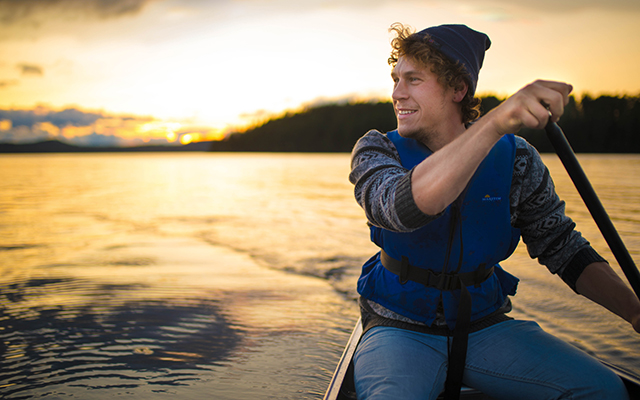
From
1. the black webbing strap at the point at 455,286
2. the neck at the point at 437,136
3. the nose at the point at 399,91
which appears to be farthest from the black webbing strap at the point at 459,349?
the nose at the point at 399,91

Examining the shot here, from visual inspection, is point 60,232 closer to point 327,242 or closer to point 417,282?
point 327,242

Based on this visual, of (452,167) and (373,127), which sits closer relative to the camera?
(452,167)

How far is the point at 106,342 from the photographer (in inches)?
137

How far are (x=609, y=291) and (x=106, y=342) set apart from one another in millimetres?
3495

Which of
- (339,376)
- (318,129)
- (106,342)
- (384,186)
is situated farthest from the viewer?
(318,129)

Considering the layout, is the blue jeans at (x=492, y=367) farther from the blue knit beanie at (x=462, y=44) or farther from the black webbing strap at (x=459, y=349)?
the blue knit beanie at (x=462, y=44)

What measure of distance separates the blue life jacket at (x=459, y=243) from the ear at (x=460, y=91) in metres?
0.28

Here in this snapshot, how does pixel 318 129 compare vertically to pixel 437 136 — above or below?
above

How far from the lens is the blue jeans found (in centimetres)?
149

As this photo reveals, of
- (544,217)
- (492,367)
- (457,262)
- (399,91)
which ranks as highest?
(399,91)

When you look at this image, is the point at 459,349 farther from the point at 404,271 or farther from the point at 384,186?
the point at 384,186

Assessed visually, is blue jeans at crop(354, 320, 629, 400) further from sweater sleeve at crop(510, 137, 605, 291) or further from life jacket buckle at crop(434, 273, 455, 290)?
sweater sleeve at crop(510, 137, 605, 291)

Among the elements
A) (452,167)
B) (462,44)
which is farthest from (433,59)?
(452,167)

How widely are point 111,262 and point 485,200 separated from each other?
18.5ft
